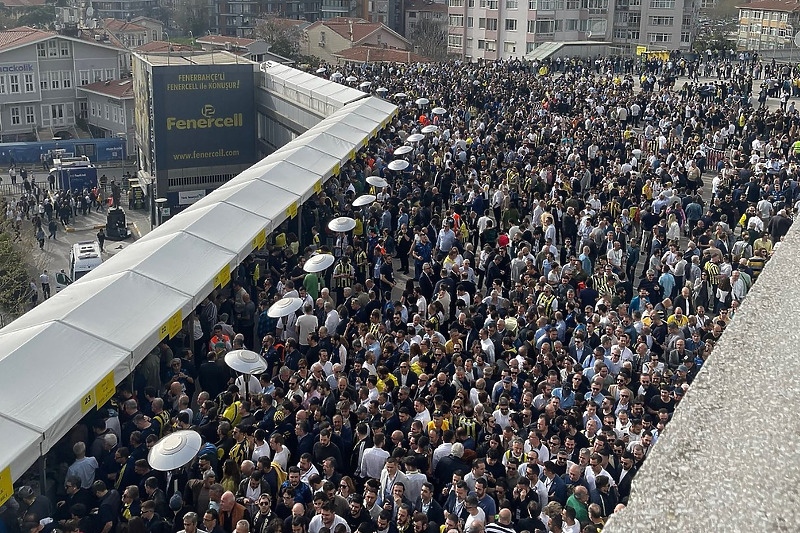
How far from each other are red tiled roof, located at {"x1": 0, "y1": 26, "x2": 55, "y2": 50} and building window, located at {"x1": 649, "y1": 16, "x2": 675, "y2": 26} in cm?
4520

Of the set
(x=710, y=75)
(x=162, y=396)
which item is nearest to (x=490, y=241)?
(x=162, y=396)

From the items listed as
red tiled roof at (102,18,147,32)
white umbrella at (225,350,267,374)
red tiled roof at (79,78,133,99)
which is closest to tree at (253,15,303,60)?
red tiled roof at (79,78,133,99)

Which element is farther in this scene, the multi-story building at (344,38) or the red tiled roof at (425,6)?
the red tiled roof at (425,6)

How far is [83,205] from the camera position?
48.1 m

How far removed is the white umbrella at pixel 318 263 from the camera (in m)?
13.4

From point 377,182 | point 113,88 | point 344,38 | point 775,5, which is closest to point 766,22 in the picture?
point 775,5

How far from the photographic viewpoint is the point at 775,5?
83.3m

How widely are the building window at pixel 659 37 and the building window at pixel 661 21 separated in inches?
29.6

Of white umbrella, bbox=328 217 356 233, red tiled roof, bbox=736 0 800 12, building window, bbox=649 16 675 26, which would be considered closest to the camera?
white umbrella, bbox=328 217 356 233

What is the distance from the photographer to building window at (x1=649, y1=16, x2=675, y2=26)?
237 ft

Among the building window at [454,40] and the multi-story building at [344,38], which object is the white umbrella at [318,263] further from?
the building window at [454,40]

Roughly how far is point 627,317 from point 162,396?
5829mm

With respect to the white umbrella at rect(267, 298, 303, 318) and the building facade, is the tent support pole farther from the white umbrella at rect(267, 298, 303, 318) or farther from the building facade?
the building facade

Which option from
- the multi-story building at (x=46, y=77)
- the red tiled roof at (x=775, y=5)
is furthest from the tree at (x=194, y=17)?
the red tiled roof at (x=775, y=5)
